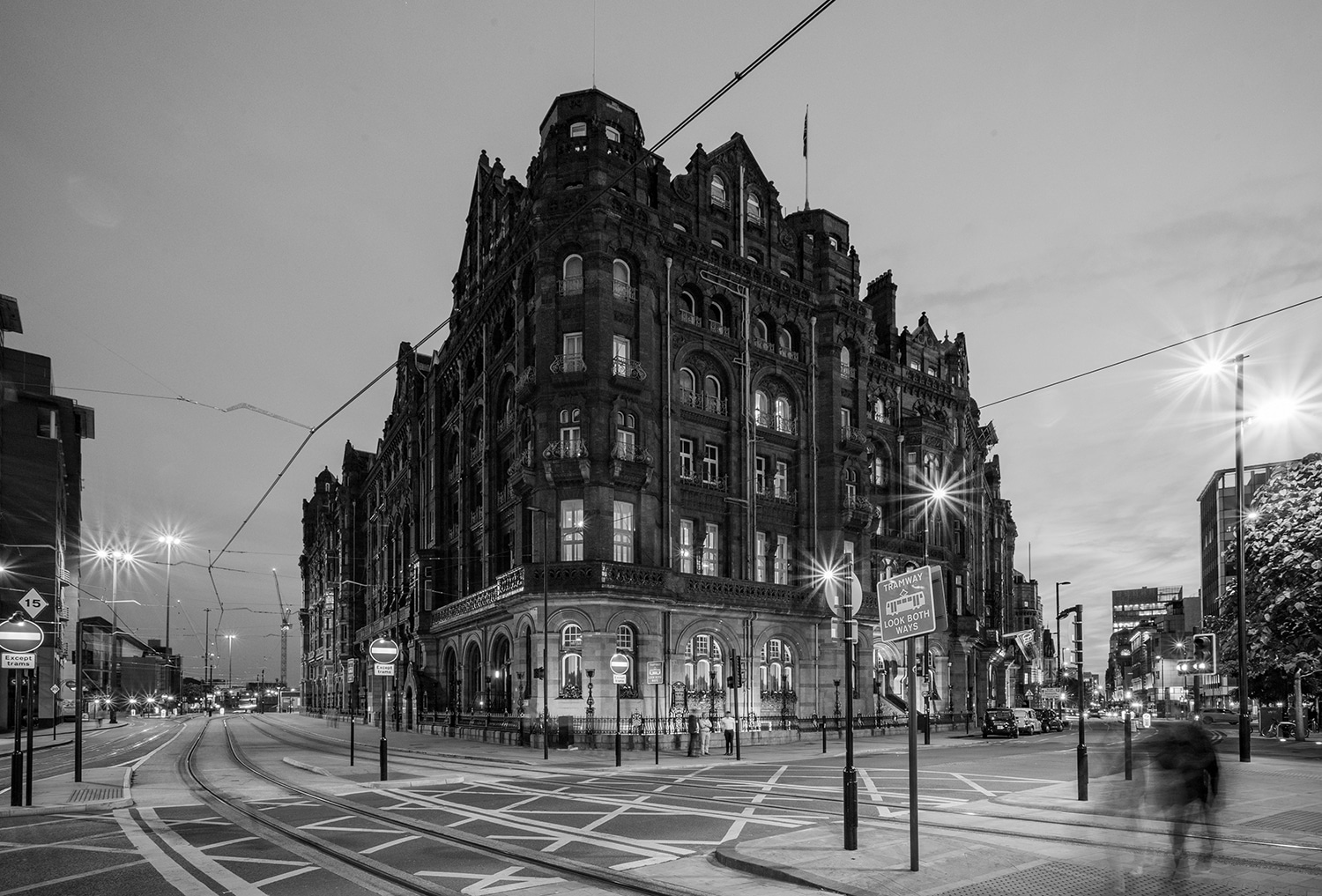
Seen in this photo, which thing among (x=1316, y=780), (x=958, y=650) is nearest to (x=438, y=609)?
(x=958, y=650)

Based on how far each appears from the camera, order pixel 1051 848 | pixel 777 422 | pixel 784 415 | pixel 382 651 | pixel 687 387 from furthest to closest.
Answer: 1. pixel 784 415
2. pixel 777 422
3. pixel 687 387
4. pixel 382 651
5. pixel 1051 848

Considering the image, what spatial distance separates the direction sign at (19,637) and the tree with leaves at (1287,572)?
31854 mm

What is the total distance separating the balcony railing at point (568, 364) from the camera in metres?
43.6

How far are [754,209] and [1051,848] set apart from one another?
43.8 meters

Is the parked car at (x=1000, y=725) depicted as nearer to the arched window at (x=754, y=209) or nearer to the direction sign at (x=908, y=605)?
the arched window at (x=754, y=209)

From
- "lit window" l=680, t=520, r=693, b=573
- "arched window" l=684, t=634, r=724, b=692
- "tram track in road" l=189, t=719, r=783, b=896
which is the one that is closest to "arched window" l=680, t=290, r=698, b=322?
"lit window" l=680, t=520, r=693, b=573

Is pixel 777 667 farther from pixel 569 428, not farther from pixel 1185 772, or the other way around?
pixel 1185 772

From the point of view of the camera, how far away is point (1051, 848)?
13039 millimetres

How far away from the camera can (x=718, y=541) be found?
49125 millimetres

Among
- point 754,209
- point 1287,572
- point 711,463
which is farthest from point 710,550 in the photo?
point 1287,572

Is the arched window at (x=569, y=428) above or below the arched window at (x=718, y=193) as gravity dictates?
below

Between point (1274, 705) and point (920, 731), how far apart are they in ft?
128

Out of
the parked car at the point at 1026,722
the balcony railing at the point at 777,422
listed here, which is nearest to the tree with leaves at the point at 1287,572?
the parked car at the point at 1026,722

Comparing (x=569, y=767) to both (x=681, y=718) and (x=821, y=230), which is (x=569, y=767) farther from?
(x=821, y=230)
